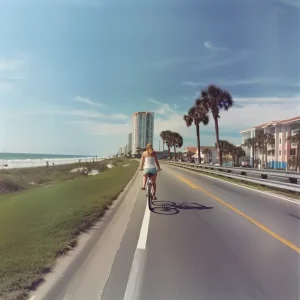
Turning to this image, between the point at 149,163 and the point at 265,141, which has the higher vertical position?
the point at 265,141

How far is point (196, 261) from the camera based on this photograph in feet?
18.3

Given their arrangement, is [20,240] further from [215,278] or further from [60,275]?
[215,278]

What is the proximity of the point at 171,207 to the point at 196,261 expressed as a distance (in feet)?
18.1

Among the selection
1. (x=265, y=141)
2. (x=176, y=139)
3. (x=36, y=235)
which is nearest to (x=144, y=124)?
(x=176, y=139)

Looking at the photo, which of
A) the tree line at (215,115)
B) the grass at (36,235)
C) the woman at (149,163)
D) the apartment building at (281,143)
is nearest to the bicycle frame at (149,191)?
the woman at (149,163)

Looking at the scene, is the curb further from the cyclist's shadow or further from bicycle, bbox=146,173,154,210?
the cyclist's shadow

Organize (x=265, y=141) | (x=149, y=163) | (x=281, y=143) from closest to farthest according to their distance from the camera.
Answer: (x=149, y=163)
(x=281, y=143)
(x=265, y=141)

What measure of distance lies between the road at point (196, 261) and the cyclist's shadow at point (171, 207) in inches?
24.2

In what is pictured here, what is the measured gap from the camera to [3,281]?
14.6 feet

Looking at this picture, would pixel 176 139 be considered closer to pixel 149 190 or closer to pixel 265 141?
pixel 265 141

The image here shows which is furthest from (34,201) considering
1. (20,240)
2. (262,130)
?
(262,130)

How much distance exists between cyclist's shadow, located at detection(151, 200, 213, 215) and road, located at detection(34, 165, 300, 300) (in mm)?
614

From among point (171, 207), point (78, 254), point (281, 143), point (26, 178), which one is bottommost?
point (26, 178)

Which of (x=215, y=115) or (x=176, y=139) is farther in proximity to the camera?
(x=176, y=139)
